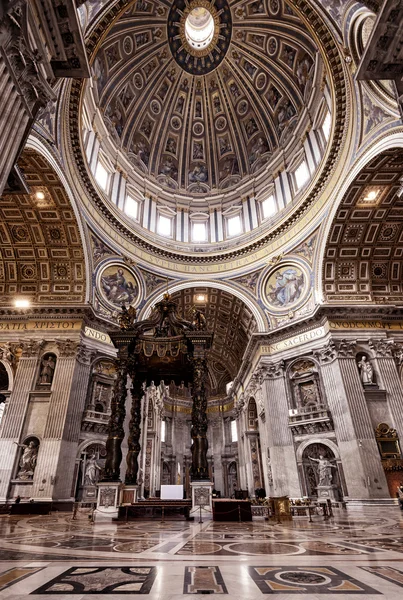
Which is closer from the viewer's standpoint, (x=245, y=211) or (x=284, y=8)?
(x=284, y=8)

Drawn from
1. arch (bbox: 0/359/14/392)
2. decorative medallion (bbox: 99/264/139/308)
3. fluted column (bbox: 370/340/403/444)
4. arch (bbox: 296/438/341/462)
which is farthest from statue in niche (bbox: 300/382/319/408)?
arch (bbox: 0/359/14/392)

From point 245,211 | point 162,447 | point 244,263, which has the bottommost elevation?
point 162,447

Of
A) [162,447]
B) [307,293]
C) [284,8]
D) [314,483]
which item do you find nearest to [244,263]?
[307,293]

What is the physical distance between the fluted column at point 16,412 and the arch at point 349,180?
16.0m

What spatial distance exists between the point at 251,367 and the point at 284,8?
78.4 feet

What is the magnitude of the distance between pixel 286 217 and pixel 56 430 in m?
18.0

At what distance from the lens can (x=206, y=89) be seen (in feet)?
93.9

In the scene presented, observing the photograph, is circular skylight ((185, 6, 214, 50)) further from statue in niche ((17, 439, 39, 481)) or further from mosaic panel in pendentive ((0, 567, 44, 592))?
mosaic panel in pendentive ((0, 567, 44, 592))

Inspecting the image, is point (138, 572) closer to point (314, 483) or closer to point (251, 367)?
point (314, 483)

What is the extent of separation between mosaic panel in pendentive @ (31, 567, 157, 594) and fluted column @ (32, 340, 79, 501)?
13.8 metres

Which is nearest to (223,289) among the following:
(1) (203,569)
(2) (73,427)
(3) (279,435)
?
(3) (279,435)

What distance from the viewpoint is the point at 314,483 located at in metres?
16.9

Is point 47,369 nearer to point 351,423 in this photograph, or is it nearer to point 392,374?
point 351,423

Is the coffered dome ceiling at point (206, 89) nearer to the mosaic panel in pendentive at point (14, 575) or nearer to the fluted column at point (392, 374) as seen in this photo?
the fluted column at point (392, 374)
